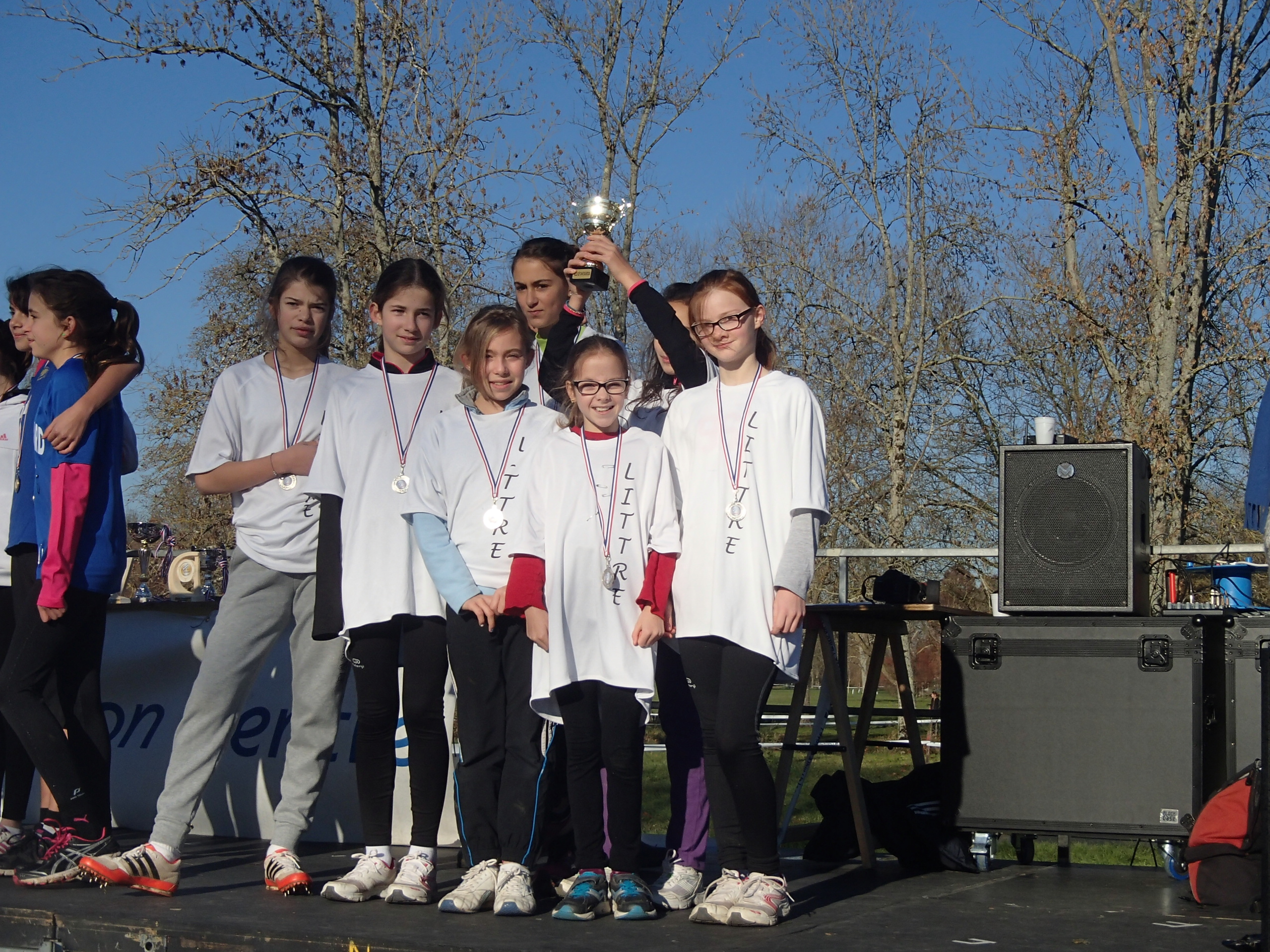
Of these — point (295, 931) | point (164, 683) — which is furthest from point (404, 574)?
point (164, 683)

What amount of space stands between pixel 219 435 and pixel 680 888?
1.91m

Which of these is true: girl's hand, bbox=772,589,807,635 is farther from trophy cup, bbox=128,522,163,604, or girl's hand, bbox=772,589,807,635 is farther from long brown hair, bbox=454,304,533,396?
trophy cup, bbox=128,522,163,604

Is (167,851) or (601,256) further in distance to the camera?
(601,256)

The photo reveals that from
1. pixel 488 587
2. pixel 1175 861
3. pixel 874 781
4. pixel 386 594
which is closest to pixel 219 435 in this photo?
pixel 386 594

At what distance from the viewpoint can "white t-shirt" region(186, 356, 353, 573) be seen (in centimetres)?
380

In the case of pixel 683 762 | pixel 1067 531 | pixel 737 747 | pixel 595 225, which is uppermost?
pixel 595 225

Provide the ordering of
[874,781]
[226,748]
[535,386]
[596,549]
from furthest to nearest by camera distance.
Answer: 1. [874,781]
2. [226,748]
3. [535,386]
4. [596,549]

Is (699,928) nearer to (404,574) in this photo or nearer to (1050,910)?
(1050,910)

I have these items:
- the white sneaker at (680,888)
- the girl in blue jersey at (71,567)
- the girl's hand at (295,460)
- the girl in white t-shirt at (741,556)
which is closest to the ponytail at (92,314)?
the girl in blue jersey at (71,567)

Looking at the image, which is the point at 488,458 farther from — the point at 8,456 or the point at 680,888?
the point at 8,456

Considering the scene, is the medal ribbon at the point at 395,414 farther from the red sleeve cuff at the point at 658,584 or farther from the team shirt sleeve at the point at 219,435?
the red sleeve cuff at the point at 658,584

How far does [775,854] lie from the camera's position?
10.6 feet

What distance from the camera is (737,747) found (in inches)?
125

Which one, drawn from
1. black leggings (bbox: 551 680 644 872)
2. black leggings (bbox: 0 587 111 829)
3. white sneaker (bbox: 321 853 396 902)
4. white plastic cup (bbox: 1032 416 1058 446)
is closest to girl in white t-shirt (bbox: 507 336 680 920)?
black leggings (bbox: 551 680 644 872)
